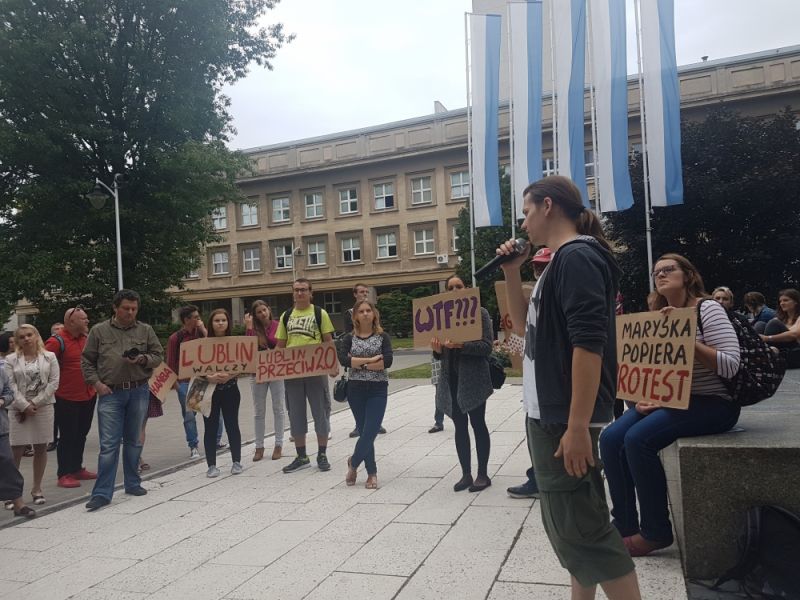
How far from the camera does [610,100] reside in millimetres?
14461

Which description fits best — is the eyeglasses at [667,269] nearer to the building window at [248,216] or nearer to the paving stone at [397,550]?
the paving stone at [397,550]

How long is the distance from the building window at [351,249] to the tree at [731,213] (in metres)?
24.6

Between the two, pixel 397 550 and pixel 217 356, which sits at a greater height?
pixel 217 356

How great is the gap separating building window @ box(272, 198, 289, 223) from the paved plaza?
40128 mm

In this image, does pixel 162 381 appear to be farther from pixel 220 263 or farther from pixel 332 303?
pixel 220 263

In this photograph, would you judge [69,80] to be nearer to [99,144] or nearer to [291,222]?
[99,144]

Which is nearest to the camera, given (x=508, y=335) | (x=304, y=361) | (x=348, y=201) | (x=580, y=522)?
(x=580, y=522)

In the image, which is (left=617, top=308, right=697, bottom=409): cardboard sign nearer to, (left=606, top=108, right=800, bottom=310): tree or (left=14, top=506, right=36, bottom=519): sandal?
(left=14, top=506, right=36, bottom=519): sandal

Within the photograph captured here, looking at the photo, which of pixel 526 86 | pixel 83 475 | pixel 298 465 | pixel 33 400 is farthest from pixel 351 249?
pixel 33 400

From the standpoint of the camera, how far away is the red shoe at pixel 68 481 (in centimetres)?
708

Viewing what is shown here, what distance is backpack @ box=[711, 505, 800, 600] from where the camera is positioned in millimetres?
3006

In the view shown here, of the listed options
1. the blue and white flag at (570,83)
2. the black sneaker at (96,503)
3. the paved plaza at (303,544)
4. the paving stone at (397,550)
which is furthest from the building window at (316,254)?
the paving stone at (397,550)

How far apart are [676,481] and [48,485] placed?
21.4 feet

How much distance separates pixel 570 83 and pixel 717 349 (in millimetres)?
12323
